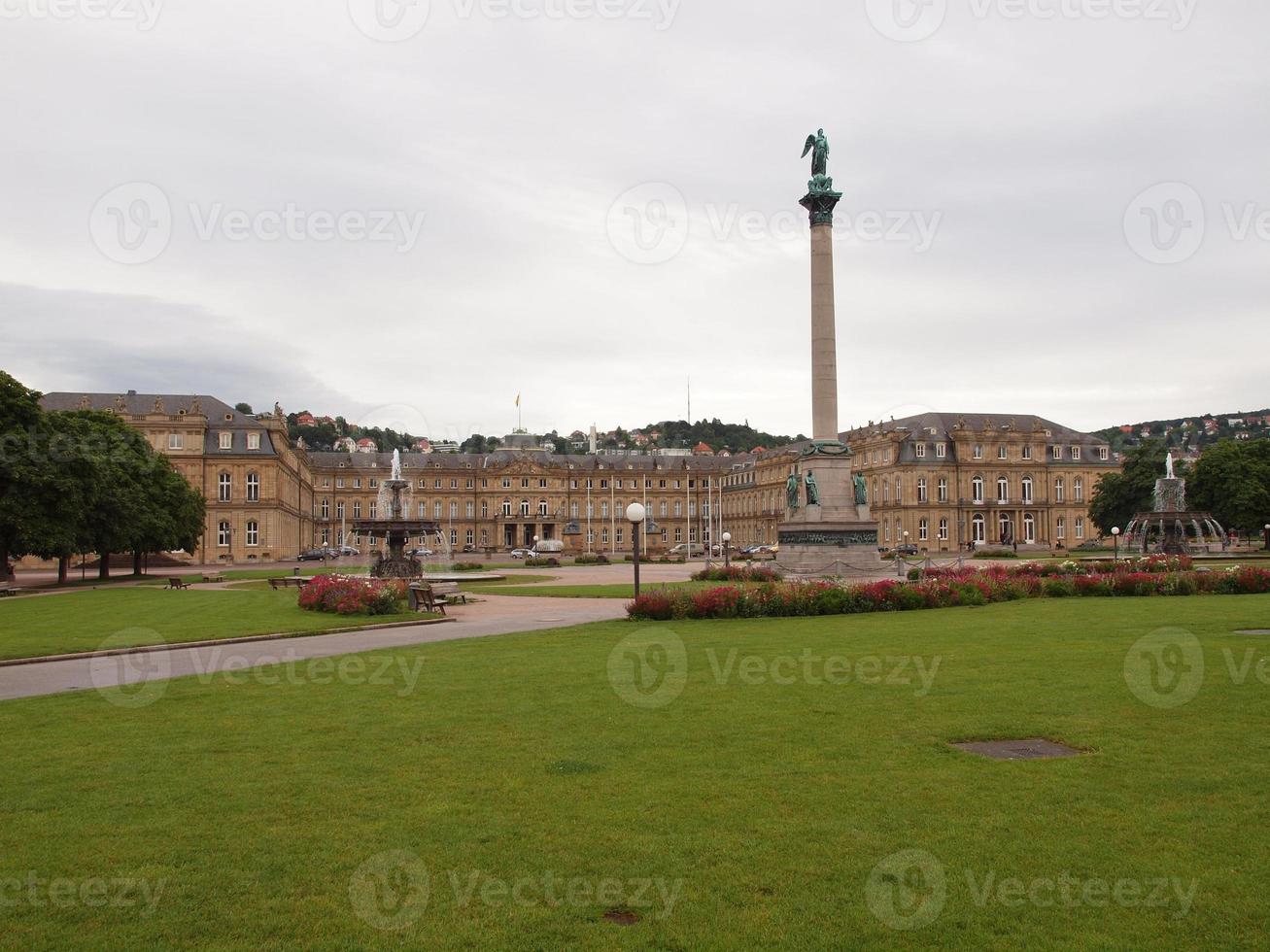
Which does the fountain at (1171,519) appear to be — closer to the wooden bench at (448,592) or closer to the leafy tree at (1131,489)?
the leafy tree at (1131,489)

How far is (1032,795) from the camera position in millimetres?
8422

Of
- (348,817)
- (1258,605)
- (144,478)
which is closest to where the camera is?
(348,817)

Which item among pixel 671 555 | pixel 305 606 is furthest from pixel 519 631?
pixel 671 555

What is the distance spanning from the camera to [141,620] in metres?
26.1

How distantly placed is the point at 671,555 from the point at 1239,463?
160 ft

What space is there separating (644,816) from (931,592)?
892 inches

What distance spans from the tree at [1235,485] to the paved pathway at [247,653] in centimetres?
6530

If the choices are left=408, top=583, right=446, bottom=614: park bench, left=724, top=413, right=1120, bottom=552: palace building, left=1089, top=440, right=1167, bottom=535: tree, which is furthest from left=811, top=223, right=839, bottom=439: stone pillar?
left=724, top=413, right=1120, bottom=552: palace building

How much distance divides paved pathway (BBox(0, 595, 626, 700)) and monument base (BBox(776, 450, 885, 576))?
14.0 meters

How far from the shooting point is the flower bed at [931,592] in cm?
2664

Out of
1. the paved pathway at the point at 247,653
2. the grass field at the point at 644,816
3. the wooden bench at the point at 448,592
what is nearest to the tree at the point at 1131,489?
the wooden bench at the point at 448,592

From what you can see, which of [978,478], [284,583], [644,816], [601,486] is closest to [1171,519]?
[284,583]

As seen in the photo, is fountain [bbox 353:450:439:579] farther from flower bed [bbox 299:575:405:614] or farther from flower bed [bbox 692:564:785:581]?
flower bed [bbox 692:564:785:581]

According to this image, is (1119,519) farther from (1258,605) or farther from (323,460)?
(323,460)
